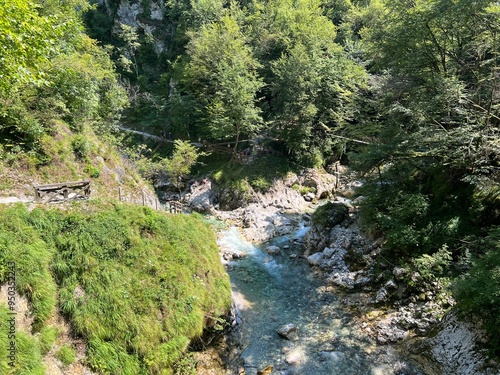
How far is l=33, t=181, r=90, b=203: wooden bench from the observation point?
10836 mm

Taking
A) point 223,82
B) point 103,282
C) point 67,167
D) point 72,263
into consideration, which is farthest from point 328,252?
point 223,82

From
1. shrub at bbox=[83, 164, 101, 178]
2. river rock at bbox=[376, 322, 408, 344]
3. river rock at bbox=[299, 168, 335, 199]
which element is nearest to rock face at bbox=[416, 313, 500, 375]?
river rock at bbox=[376, 322, 408, 344]

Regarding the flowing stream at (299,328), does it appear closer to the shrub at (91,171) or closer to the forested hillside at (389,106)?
the forested hillside at (389,106)

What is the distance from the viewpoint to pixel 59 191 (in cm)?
1151

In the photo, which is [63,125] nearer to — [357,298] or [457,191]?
[357,298]

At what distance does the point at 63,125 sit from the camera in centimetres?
1738

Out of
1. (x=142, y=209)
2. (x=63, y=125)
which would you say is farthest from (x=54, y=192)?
(x=63, y=125)

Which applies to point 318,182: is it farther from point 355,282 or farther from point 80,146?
point 80,146

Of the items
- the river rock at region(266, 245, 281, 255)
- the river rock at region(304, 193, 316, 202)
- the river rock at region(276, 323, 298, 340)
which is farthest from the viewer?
the river rock at region(304, 193, 316, 202)

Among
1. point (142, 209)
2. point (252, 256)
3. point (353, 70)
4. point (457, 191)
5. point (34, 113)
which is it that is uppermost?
point (353, 70)

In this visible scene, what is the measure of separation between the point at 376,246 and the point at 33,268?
1657cm

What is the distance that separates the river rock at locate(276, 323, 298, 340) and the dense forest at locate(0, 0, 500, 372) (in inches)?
244

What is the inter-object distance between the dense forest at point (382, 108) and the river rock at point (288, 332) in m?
6.19

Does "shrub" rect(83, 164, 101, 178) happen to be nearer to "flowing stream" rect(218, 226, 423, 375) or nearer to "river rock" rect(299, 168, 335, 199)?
"flowing stream" rect(218, 226, 423, 375)
